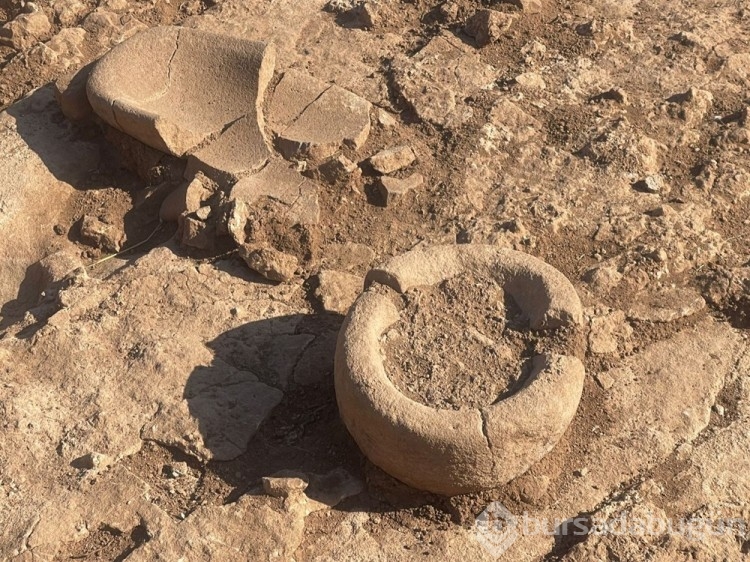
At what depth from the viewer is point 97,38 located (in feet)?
19.3

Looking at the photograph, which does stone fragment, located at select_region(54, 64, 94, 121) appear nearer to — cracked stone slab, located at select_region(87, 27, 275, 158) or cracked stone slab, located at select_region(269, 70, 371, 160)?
cracked stone slab, located at select_region(87, 27, 275, 158)

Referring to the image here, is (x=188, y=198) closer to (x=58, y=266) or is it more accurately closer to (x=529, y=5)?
(x=58, y=266)

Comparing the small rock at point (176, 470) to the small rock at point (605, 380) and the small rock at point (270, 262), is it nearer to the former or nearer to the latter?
the small rock at point (270, 262)

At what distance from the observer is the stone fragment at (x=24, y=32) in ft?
19.6

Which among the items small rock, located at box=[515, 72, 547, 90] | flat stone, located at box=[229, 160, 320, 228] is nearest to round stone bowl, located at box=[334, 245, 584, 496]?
flat stone, located at box=[229, 160, 320, 228]

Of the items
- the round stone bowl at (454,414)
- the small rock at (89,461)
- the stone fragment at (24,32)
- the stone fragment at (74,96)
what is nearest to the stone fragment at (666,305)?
the round stone bowl at (454,414)

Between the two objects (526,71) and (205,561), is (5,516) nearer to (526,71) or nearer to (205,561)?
(205,561)

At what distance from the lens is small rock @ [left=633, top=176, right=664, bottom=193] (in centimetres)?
470

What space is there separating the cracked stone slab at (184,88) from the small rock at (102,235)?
1.67 ft

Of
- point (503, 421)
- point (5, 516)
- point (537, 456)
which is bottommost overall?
point (5, 516)

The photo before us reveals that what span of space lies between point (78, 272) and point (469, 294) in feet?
6.46

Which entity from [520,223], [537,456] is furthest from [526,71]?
[537,456]

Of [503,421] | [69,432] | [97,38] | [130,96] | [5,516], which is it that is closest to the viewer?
[503,421]

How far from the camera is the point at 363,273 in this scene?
14.7 feet
